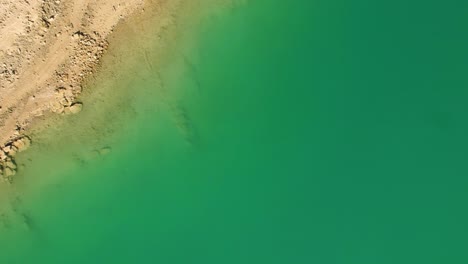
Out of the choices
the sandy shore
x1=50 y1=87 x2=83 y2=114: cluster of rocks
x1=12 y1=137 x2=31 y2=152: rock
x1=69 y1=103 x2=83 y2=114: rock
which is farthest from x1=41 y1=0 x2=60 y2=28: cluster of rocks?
x1=12 y1=137 x2=31 y2=152: rock

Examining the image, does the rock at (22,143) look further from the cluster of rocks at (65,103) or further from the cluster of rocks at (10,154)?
the cluster of rocks at (65,103)

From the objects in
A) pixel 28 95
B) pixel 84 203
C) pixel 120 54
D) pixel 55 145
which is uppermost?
pixel 120 54

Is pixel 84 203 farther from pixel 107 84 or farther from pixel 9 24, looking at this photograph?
pixel 9 24

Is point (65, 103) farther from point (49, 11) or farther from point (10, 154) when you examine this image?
point (49, 11)

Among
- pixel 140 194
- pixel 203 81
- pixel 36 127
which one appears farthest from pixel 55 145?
pixel 203 81

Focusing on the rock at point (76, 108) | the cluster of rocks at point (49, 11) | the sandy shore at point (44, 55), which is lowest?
the rock at point (76, 108)

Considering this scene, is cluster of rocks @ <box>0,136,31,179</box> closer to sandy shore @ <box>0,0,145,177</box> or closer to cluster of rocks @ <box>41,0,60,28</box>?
sandy shore @ <box>0,0,145,177</box>

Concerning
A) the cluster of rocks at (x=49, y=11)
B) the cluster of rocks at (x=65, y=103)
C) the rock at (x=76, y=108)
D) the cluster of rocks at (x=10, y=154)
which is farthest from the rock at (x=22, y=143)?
the cluster of rocks at (x=49, y=11)
